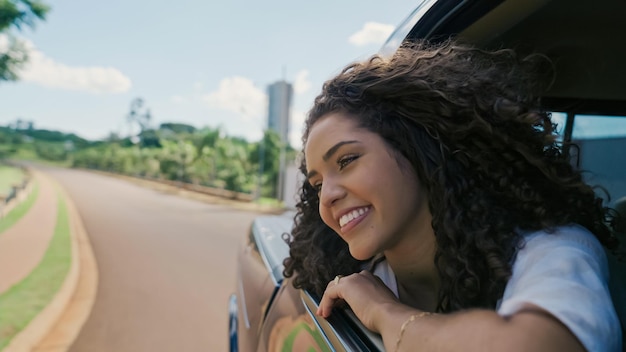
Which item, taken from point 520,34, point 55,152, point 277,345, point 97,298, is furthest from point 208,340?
point 55,152

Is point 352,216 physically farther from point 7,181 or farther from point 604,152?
point 7,181

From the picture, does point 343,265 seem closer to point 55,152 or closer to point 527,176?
point 527,176

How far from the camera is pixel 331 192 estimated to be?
3.70 feet

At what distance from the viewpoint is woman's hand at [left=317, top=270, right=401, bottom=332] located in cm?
104

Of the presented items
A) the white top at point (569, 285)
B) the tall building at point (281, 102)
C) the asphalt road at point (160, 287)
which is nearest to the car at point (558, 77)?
the white top at point (569, 285)

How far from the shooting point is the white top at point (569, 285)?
70 centimetres

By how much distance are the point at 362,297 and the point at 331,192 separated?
0.24 metres

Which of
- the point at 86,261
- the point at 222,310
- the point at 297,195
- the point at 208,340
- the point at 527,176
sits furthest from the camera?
the point at 86,261

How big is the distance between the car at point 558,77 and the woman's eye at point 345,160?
0.36 metres

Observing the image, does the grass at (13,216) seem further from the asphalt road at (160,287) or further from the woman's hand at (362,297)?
the woman's hand at (362,297)

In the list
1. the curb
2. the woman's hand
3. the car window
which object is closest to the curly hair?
the woman's hand

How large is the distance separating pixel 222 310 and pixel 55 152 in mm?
115046

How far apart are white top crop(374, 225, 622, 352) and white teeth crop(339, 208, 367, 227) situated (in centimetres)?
33

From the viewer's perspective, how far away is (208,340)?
4.34 metres
